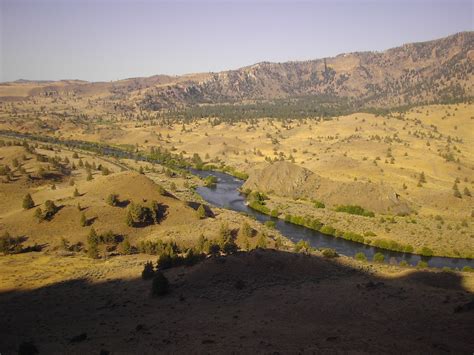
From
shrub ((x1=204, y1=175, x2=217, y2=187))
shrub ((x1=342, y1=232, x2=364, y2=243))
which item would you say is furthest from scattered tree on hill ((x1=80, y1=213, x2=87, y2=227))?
shrub ((x1=204, y1=175, x2=217, y2=187))

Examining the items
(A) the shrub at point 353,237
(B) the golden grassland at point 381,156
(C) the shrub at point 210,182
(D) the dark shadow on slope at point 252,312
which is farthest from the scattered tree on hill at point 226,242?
(C) the shrub at point 210,182

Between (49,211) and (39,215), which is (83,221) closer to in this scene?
(49,211)

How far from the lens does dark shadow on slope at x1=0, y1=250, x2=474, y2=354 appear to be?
28.1 m

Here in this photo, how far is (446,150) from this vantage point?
138m

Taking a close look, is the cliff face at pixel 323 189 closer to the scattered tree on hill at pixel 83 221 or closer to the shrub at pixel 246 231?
the shrub at pixel 246 231

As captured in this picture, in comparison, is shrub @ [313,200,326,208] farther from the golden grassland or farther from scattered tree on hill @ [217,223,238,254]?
scattered tree on hill @ [217,223,238,254]

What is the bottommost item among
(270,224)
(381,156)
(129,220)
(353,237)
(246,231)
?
(353,237)

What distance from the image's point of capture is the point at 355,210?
277ft

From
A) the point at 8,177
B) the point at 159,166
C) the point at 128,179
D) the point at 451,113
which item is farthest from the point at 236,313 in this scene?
the point at 451,113

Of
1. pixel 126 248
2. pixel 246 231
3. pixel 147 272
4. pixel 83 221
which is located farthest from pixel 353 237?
pixel 83 221

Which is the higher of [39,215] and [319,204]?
[39,215]

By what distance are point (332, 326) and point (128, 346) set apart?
49.7 ft

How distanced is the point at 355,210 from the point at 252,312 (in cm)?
5425

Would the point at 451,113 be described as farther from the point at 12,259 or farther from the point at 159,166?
the point at 12,259
